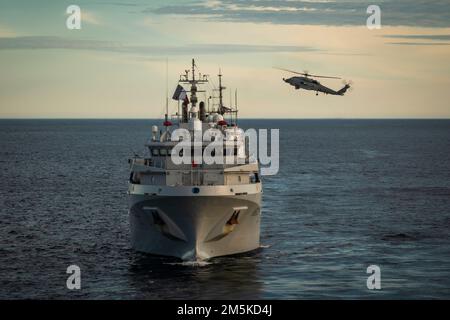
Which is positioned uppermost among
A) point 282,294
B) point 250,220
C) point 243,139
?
point 243,139

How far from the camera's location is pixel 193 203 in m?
43.8

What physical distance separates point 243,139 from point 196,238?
9.58 m

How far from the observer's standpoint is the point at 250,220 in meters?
46.9

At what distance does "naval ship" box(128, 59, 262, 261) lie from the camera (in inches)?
1736

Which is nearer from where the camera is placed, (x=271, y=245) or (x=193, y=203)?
(x=193, y=203)

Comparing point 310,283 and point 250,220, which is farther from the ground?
point 250,220

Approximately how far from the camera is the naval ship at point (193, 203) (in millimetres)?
44094

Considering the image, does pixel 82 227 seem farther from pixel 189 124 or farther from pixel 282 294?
pixel 282 294
